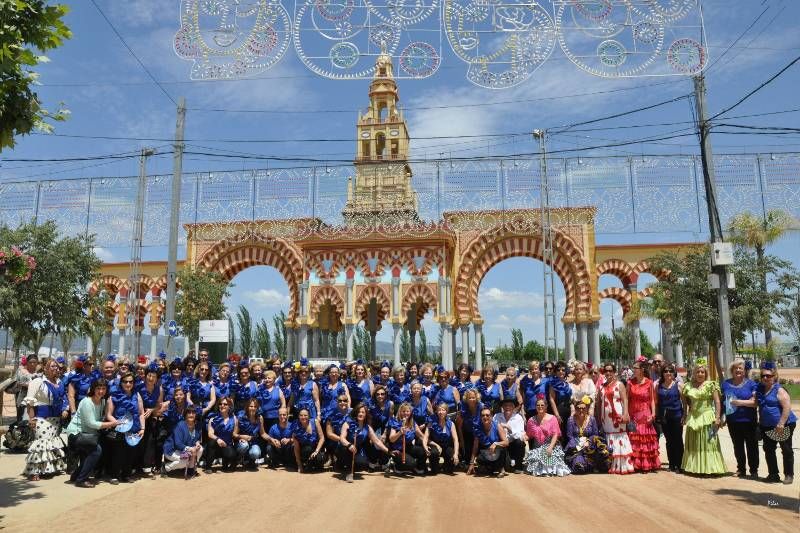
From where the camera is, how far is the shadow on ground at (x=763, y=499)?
6163 millimetres

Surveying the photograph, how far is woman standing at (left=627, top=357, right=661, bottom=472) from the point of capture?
7980 millimetres

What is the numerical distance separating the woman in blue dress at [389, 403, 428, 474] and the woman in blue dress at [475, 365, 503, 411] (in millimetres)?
1275

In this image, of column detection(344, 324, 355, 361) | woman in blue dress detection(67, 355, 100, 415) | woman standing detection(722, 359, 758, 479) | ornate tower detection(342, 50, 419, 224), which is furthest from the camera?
ornate tower detection(342, 50, 419, 224)

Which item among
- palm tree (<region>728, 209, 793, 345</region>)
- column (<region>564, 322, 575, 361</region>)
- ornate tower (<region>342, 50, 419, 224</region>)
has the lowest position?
column (<region>564, 322, 575, 361</region>)

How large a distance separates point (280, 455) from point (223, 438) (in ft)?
2.67

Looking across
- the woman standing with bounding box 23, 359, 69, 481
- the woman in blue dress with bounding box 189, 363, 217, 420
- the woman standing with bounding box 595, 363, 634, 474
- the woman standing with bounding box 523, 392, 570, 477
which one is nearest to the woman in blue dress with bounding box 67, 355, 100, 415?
the woman standing with bounding box 23, 359, 69, 481

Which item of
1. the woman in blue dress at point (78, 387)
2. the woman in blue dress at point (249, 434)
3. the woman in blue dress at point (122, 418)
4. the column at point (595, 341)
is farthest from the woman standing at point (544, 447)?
the column at point (595, 341)

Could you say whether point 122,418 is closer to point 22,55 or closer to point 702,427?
point 22,55

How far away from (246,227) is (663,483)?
21.9 meters

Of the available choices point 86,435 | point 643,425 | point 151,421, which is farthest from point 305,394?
point 643,425

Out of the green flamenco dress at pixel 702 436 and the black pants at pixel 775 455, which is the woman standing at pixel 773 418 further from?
the green flamenco dress at pixel 702 436

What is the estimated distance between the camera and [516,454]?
26.7ft

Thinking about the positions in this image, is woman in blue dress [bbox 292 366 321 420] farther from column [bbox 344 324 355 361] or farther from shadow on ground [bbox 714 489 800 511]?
column [bbox 344 324 355 361]

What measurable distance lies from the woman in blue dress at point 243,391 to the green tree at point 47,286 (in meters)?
6.57
